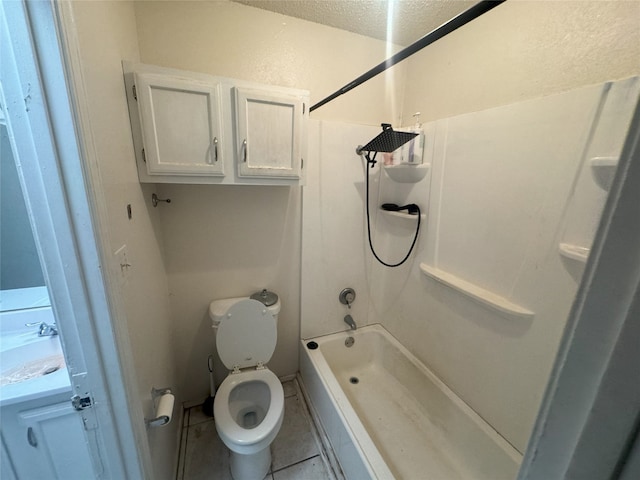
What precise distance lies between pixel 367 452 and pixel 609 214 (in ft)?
4.50

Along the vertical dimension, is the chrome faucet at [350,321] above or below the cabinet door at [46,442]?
below

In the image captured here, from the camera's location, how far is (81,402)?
27.8 inches

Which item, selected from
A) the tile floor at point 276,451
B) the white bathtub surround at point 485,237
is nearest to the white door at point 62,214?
the tile floor at point 276,451

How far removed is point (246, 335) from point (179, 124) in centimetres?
121

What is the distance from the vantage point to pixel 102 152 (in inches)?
27.8

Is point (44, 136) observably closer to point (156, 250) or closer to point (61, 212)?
point (61, 212)

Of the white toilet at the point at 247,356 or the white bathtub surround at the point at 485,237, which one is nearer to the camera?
the white bathtub surround at the point at 485,237

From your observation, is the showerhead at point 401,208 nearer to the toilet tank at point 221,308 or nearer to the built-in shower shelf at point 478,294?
the built-in shower shelf at point 478,294

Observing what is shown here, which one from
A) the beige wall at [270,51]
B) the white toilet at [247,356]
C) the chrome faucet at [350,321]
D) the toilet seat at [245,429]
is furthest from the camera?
the chrome faucet at [350,321]

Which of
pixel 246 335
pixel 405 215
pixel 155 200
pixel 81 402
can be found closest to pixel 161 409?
pixel 81 402

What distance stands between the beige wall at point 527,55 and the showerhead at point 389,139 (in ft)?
1.28

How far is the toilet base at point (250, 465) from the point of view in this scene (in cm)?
127

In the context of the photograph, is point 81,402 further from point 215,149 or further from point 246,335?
point 215,149

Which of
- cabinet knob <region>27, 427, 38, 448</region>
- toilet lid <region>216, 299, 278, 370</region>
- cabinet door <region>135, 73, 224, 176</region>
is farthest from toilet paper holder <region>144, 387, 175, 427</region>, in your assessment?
cabinet door <region>135, 73, 224, 176</region>
